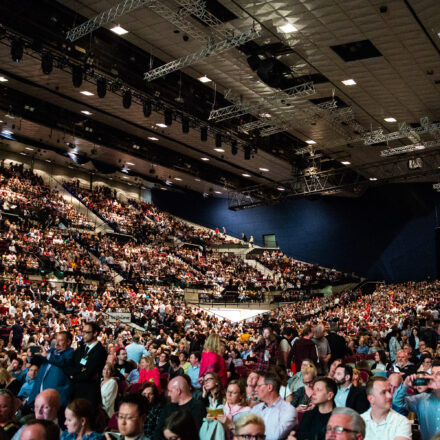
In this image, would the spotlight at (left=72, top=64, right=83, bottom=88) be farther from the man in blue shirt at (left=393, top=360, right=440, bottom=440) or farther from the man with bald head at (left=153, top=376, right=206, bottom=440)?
the man in blue shirt at (left=393, top=360, right=440, bottom=440)

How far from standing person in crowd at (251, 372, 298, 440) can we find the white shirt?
0.55 m

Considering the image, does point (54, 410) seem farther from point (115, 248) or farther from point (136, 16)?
point (115, 248)

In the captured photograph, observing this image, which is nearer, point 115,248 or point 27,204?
point 27,204

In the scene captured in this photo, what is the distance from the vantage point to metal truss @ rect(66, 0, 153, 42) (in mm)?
10016

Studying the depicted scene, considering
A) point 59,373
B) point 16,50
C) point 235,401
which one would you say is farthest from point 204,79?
point 235,401

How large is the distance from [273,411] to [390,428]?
2.70ft

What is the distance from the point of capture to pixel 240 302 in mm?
24891

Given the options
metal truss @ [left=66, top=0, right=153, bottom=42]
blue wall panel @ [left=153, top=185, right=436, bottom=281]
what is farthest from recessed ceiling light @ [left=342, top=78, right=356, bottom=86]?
blue wall panel @ [left=153, top=185, right=436, bottom=281]

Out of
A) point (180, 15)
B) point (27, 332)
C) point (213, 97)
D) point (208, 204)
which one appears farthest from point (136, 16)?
point (208, 204)

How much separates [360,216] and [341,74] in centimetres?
1760

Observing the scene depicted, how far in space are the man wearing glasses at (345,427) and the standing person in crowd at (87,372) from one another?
2619 millimetres

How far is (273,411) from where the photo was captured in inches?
140

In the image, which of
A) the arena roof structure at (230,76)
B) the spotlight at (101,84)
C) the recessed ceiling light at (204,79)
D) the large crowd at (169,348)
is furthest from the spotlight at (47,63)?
the large crowd at (169,348)

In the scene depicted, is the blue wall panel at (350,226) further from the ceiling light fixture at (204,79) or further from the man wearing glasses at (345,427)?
the man wearing glasses at (345,427)
